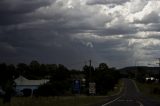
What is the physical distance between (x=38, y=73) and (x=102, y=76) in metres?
64.8

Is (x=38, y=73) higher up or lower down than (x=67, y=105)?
higher up

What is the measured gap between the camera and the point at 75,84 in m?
64.0

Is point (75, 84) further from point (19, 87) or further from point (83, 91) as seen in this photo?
point (19, 87)

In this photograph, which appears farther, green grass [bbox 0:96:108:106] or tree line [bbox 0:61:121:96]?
tree line [bbox 0:61:121:96]

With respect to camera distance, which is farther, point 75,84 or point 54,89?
point 54,89

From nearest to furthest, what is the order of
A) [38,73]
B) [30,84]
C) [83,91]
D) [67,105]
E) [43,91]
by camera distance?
[67,105]
[43,91]
[83,91]
[30,84]
[38,73]

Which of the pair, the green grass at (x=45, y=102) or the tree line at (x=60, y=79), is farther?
the tree line at (x=60, y=79)

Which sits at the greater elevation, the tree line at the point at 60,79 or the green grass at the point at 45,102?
the tree line at the point at 60,79

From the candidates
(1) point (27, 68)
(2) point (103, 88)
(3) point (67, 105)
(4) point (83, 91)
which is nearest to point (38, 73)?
Answer: (1) point (27, 68)

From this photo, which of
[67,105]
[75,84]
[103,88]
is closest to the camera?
[67,105]

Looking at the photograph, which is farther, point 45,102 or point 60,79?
point 60,79

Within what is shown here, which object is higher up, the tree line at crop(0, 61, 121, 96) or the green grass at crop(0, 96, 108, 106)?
the tree line at crop(0, 61, 121, 96)

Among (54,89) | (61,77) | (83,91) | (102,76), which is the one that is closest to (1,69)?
(61,77)

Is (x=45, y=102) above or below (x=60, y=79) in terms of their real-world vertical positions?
below
